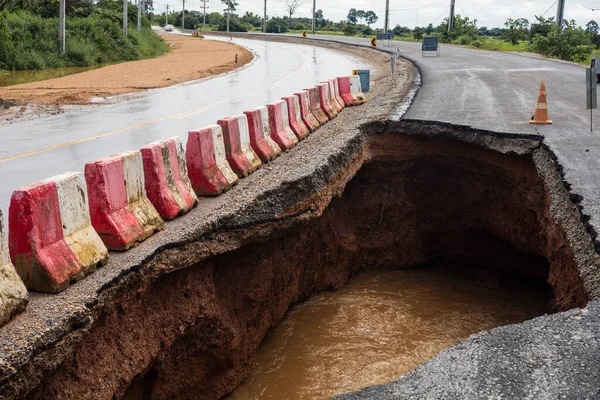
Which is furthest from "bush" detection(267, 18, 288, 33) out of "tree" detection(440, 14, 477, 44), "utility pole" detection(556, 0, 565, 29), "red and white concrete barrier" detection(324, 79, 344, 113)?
"red and white concrete barrier" detection(324, 79, 344, 113)

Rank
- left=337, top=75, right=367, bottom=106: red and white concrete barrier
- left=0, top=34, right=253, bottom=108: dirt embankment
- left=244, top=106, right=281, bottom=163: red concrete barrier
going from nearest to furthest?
1. left=244, top=106, right=281, bottom=163: red concrete barrier
2. left=337, top=75, right=367, bottom=106: red and white concrete barrier
3. left=0, top=34, right=253, bottom=108: dirt embankment

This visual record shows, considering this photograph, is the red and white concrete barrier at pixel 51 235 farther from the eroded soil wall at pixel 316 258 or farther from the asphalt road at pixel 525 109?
the asphalt road at pixel 525 109

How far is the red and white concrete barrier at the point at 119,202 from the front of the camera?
548 cm

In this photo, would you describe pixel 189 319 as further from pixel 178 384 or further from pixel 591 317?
pixel 591 317

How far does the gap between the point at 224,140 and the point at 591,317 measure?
490 centimetres

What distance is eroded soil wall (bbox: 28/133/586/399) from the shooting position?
5.19m

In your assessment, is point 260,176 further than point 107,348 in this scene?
Yes

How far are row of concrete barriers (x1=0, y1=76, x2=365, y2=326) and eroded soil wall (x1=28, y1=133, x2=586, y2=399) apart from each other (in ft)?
1.48

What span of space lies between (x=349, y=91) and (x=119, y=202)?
1021cm

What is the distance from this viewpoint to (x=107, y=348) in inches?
193

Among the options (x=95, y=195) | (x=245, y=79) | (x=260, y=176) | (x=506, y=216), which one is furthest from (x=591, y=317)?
(x=245, y=79)

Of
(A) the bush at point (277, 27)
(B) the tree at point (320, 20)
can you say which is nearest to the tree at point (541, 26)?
(A) the bush at point (277, 27)

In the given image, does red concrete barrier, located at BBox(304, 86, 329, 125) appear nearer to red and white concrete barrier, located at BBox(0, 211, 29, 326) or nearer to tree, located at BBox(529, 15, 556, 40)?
red and white concrete barrier, located at BBox(0, 211, 29, 326)

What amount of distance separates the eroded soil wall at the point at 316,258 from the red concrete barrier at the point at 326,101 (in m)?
3.03
